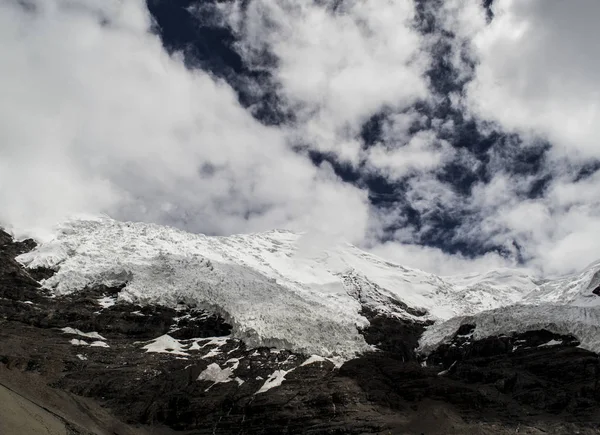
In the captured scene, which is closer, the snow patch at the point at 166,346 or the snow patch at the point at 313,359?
the snow patch at the point at 313,359

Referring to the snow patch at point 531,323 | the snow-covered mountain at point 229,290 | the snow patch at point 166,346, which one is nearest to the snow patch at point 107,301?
the snow-covered mountain at point 229,290

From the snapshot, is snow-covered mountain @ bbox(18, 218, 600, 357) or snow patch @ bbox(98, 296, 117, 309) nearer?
snow-covered mountain @ bbox(18, 218, 600, 357)

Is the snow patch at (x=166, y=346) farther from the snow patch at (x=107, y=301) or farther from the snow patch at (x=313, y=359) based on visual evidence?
the snow patch at (x=313, y=359)

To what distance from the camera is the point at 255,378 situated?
364 ft

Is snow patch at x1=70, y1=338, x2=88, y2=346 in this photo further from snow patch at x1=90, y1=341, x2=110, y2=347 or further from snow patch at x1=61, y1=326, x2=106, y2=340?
snow patch at x1=61, y1=326, x2=106, y2=340

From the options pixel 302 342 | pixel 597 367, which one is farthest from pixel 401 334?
pixel 597 367

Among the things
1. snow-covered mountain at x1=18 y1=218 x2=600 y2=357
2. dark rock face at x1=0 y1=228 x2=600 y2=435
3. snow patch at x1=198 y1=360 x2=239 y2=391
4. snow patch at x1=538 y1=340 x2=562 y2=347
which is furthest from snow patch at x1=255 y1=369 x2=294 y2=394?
snow patch at x1=538 y1=340 x2=562 y2=347

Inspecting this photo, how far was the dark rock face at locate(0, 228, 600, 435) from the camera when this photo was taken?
95750 mm

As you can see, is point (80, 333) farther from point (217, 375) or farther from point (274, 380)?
point (274, 380)

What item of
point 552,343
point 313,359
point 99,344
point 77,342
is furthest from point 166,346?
point 552,343

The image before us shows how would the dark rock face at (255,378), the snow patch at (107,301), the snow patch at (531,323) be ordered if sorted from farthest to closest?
the snow patch at (107,301) → the snow patch at (531,323) → the dark rock face at (255,378)

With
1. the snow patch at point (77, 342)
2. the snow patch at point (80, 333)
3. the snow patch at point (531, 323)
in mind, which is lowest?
the snow patch at point (77, 342)

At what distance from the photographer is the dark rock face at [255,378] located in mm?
95750

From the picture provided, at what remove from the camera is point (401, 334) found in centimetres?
16112
